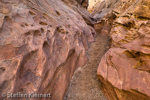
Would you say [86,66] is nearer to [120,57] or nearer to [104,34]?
[120,57]

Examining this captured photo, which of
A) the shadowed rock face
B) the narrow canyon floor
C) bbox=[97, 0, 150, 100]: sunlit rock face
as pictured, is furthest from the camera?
the narrow canyon floor

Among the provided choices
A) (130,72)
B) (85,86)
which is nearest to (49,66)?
(85,86)

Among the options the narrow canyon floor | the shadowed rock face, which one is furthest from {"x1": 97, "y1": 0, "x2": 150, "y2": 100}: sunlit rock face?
the shadowed rock face

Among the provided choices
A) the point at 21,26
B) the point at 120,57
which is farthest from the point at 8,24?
the point at 120,57

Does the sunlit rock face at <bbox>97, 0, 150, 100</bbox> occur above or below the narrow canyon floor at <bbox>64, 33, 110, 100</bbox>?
above

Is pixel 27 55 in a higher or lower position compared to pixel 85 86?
higher

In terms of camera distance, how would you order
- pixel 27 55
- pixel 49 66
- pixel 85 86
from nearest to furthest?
pixel 27 55 → pixel 49 66 → pixel 85 86

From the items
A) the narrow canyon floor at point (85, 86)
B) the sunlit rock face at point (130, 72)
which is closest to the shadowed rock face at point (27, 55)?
the narrow canyon floor at point (85, 86)

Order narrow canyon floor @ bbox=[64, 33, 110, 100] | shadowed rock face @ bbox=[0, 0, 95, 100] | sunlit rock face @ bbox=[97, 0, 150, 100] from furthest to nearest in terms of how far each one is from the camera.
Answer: narrow canyon floor @ bbox=[64, 33, 110, 100], sunlit rock face @ bbox=[97, 0, 150, 100], shadowed rock face @ bbox=[0, 0, 95, 100]

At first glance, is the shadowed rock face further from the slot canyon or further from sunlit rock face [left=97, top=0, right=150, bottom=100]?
sunlit rock face [left=97, top=0, right=150, bottom=100]

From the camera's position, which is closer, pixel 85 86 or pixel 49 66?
pixel 49 66

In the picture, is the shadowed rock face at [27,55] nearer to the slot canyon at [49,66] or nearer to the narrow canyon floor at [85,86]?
the slot canyon at [49,66]

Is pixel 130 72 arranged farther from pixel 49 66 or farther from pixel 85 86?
pixel 49 66

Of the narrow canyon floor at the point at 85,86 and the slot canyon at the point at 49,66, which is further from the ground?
the slot canyon at the point at 49,66
